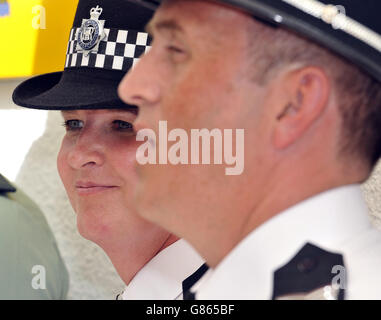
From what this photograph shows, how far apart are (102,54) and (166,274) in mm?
372

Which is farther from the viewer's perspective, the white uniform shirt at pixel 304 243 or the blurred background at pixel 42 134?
the blurred background at pixel 42 134

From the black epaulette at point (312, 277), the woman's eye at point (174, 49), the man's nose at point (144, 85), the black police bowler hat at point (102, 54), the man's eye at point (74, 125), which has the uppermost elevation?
the black police bowler hat at point (102, 54)

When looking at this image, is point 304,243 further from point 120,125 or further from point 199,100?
point 120,125

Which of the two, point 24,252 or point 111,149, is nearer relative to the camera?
point 111,149

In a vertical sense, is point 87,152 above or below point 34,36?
below

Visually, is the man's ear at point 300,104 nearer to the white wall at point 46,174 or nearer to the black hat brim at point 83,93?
the black hat brim at point 83,93

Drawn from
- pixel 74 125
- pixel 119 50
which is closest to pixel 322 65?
pixel 119 50

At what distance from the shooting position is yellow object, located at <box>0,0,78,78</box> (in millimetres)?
1429

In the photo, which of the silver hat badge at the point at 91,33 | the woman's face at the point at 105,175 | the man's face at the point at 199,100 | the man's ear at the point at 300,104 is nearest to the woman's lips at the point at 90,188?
the woman's face at the point at 105,175

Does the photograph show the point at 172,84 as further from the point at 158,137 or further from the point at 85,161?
the point at 85,161

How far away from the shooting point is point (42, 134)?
1555 mm

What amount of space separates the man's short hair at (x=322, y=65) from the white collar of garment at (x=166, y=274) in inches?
17.3

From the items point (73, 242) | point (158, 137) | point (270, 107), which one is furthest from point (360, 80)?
point (73, 242)

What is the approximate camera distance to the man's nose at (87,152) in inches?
40.6
